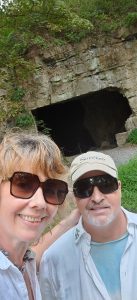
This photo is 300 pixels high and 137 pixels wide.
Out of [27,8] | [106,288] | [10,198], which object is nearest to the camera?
[10,198]

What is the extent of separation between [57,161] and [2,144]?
265 mm

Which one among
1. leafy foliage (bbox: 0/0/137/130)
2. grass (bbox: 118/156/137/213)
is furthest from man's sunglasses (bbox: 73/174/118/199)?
leafy foliage (bbox: 0/0/137/130)

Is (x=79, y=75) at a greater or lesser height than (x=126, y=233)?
greater

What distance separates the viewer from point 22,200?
5.21 feet

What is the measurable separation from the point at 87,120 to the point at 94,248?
1705 centimetres

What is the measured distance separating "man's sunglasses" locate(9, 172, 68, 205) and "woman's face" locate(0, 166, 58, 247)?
0.7 inches

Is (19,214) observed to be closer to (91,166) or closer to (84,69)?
(91,166)

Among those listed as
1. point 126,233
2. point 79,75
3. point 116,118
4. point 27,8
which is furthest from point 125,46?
point 126,233

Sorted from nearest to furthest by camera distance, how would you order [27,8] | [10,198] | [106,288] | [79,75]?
[10,198]
[106,288]
[27,8]
[79,75]

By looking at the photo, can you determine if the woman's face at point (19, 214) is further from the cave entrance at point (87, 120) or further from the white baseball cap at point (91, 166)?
the cave entrance at point (87, 120)

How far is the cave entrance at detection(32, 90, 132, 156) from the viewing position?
57.7 feet

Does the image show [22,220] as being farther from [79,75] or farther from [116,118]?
[116,118]

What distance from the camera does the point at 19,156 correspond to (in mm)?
1627

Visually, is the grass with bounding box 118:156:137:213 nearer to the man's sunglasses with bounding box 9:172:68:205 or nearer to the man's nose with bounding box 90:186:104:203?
the man's nose with bounding box 90:186:104:203
